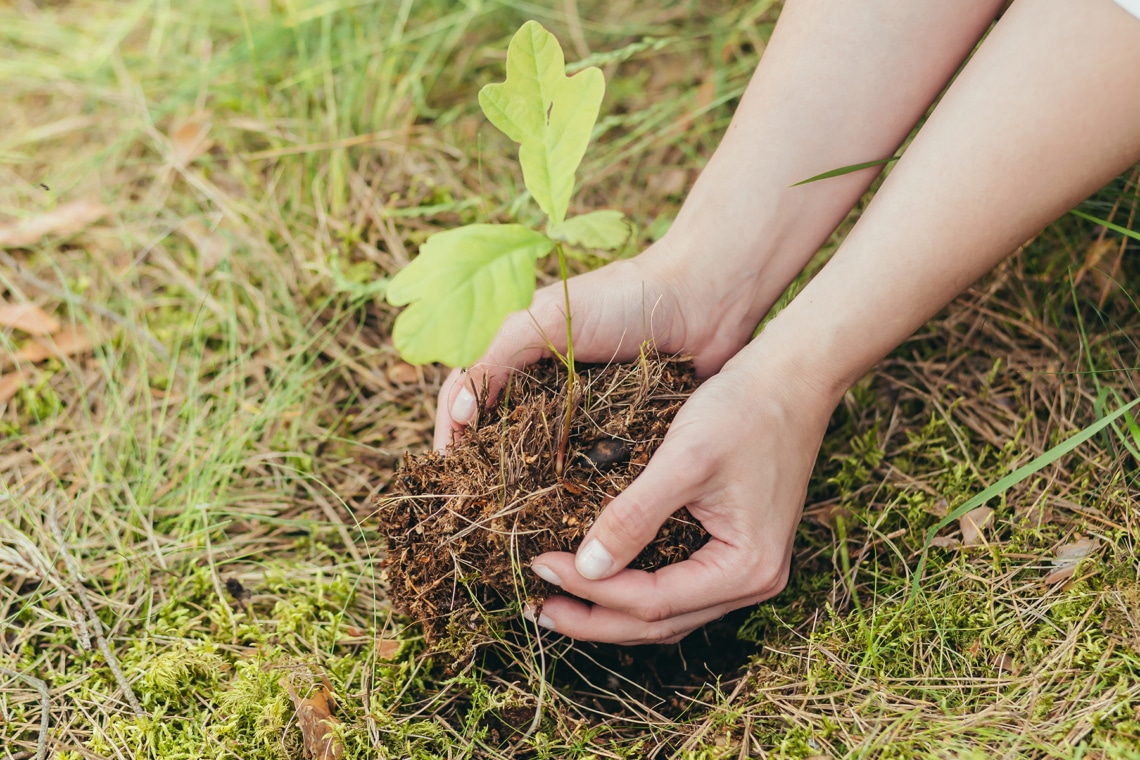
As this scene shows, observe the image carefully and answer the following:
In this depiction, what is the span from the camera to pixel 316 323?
2.50m

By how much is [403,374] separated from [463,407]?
67cm

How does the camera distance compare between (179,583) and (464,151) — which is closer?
(179,583)

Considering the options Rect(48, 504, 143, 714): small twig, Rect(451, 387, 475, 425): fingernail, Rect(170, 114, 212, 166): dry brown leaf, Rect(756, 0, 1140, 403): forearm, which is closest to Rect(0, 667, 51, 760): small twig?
Rect(48, 504, 143, 714): small twig

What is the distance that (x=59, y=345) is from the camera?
2.44 meters

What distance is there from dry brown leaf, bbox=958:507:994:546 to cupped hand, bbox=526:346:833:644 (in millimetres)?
436

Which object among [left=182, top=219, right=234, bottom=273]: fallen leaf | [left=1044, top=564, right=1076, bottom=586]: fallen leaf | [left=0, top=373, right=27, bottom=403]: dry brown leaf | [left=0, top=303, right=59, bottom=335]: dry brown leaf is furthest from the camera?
[left=182, top=219, right=234, bottom=273]: fallen leaf

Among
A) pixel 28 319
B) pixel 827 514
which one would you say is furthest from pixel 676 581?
pixel 28 319

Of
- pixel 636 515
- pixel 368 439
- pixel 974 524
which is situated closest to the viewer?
pixel 636 515

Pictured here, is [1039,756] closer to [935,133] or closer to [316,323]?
[935,133]

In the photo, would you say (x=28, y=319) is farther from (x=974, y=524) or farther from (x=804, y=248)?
(x=974, y=524)

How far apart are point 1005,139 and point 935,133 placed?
0.44 ft

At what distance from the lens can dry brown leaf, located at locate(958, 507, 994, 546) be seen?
177 cm

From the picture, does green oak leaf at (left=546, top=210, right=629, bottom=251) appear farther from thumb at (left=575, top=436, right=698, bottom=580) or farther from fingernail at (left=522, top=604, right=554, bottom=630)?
fingernail at (left=522, top=604, right=554, bottom=630)

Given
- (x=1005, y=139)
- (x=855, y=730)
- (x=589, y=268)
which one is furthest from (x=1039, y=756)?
(x=589, y=268)
